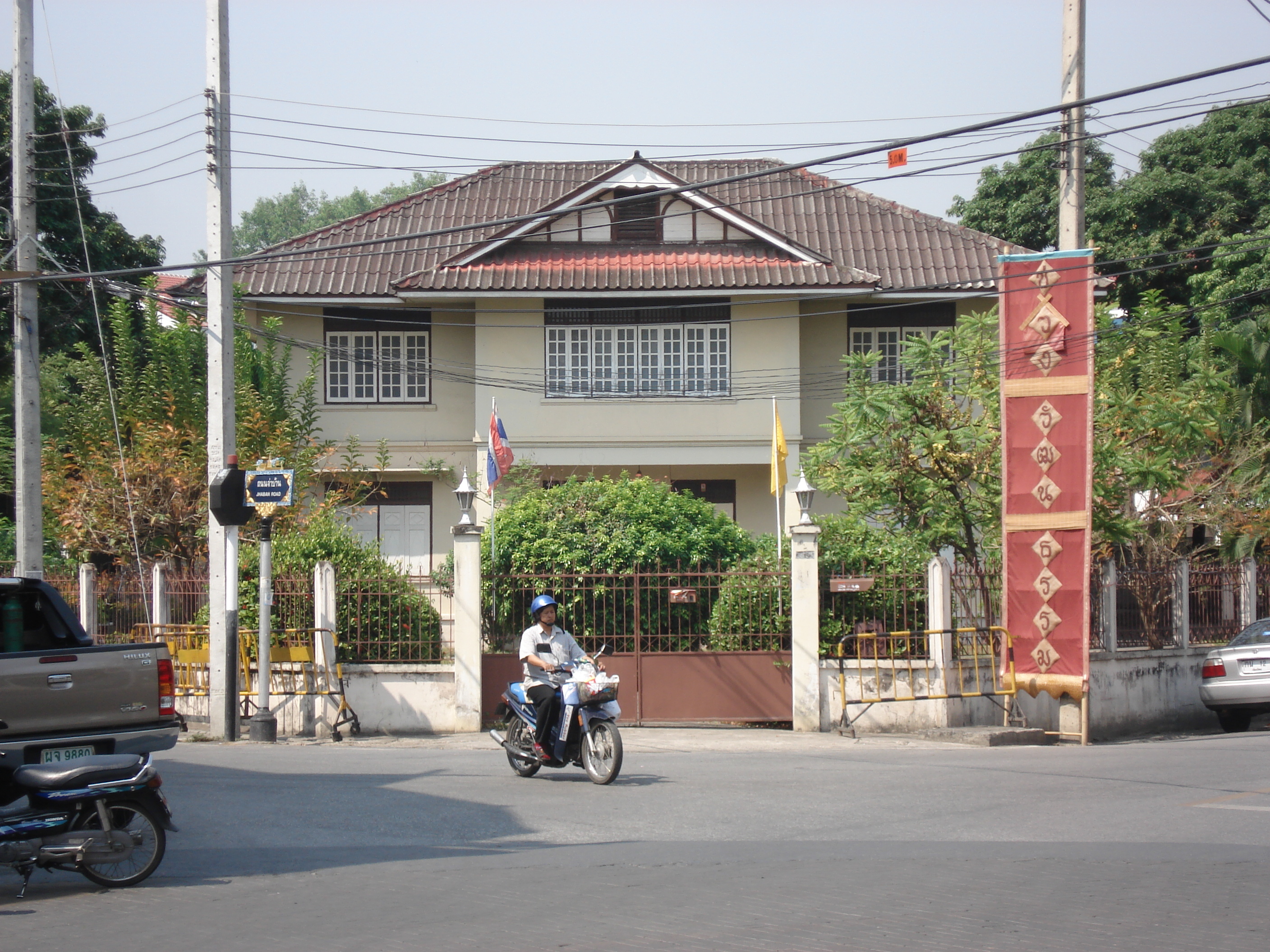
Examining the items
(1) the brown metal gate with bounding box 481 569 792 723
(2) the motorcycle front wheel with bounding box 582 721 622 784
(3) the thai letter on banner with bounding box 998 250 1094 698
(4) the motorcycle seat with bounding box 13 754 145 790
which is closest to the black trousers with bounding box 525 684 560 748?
(2) the motorcycle front wheel with bounding box 582 721 622 784

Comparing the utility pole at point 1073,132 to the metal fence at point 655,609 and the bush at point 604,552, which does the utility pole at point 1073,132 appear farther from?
the bush at point 604,552

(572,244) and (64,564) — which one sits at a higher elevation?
(572,244)

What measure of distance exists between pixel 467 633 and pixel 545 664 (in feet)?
14.7

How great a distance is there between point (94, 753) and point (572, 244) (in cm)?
1698

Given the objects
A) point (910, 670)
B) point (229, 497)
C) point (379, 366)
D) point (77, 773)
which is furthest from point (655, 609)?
point (379, 366)

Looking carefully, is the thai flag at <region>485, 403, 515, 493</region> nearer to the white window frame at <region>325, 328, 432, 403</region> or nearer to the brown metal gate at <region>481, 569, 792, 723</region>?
the brown metal gate at <region>481, 569, 792, 723</region>

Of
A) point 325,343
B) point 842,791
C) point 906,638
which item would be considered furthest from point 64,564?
point 842,791

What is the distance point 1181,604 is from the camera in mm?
19000

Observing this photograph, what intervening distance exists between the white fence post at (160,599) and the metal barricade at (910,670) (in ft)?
29.3

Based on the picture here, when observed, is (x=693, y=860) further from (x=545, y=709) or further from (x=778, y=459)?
(x=778, y=459)

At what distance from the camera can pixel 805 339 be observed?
2525 cm

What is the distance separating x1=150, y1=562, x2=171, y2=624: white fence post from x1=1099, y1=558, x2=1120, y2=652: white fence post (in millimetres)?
12502

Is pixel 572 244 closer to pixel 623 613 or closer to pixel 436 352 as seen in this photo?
pixel 436 352

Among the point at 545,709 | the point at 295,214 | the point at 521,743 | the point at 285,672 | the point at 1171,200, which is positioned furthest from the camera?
the point at 295,214
